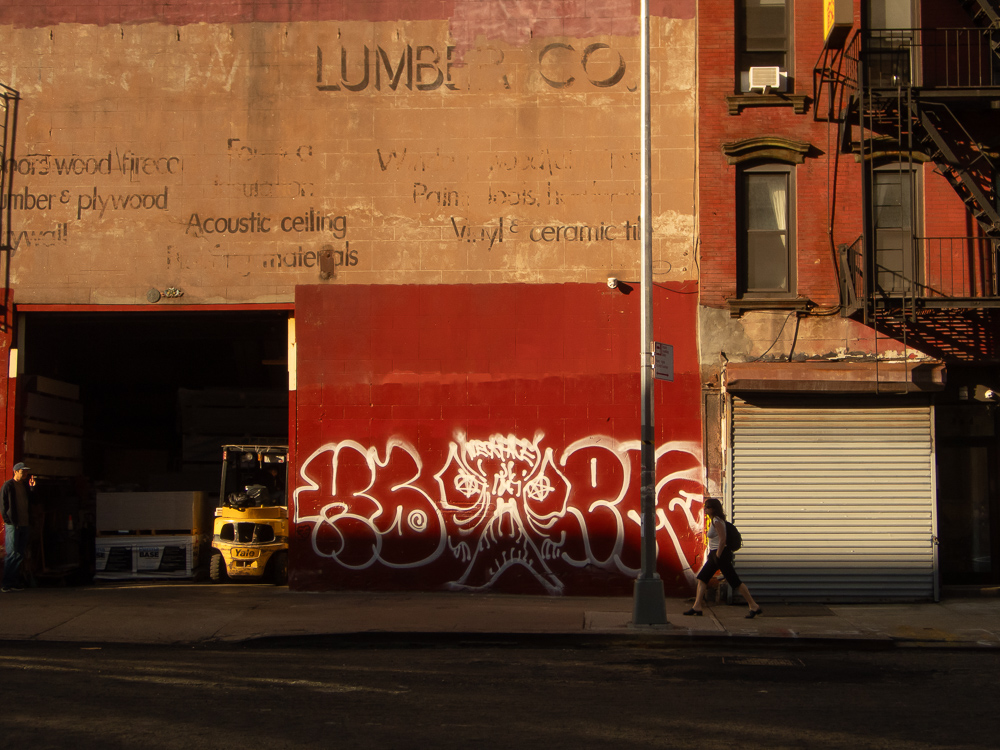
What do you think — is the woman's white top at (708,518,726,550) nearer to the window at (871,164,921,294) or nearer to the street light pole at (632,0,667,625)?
the street light pole at (632,0,667,625)

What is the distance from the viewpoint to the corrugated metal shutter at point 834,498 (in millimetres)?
14328

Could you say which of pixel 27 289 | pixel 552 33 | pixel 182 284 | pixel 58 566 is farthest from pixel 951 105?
pixel 58 566

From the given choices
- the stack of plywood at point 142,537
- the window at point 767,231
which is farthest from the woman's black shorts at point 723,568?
the stack of plywood at point 142,537

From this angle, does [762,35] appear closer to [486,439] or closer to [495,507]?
[486,439]

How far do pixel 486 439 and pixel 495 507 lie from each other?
1026 mm

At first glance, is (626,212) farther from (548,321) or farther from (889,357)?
(889,357)

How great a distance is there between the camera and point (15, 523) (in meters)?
14.2

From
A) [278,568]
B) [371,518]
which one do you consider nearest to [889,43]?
[371,518]

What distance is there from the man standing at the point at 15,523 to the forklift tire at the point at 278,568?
360 centimetres

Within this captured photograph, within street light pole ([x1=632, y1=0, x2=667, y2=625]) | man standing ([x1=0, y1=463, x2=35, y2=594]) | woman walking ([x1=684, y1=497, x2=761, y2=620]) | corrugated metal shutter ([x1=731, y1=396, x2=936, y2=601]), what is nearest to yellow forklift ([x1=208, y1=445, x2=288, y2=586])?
man standing ([x1=0, y1=463, x2=35, y2=594])

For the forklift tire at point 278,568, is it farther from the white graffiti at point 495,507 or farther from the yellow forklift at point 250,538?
the white graffiti at point 495,507

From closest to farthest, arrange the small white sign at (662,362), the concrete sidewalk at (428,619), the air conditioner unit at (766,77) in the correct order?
the concrete sidewalk at (428,619) < the small white sign at (662,362) < the air conditioner unit at (766,77)

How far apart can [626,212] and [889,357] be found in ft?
14.6

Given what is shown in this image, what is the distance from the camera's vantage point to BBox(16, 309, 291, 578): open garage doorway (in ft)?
52.7
